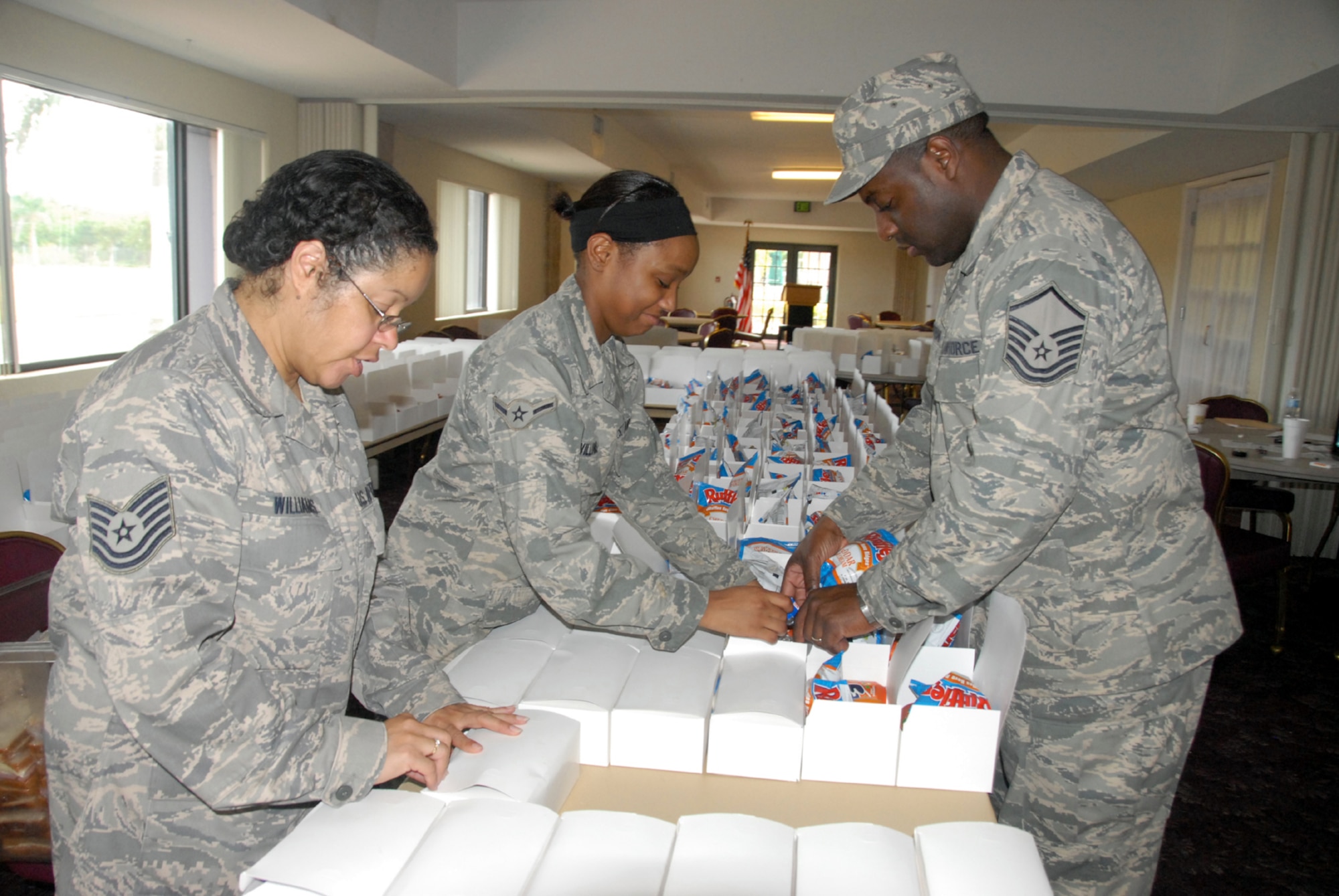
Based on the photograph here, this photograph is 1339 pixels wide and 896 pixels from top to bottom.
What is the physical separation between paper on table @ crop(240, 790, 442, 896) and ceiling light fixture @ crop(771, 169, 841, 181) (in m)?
11.7

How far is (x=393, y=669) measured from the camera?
1.19 metres

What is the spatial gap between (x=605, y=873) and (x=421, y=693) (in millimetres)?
423

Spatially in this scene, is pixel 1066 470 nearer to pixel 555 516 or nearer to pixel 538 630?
pixel 555 516

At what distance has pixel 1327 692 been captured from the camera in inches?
133

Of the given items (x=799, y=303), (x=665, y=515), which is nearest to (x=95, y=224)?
(x=665, y=515)

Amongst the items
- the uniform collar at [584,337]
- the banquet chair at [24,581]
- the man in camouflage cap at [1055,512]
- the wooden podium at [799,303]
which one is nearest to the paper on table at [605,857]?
the man in camouflage cap at [1055,512]

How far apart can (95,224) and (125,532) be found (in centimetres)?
477

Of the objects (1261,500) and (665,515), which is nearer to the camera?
(665,515)

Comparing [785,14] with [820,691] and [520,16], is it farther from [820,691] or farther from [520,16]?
[820,691]

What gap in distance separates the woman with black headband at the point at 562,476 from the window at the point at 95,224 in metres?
3.15

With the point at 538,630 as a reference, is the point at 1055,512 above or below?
above

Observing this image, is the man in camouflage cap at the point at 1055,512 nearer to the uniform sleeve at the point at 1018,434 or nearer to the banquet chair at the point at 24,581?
the uniform sleeve at the point at 1018,434

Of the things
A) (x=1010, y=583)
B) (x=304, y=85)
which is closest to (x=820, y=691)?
(x=1010, y=583)

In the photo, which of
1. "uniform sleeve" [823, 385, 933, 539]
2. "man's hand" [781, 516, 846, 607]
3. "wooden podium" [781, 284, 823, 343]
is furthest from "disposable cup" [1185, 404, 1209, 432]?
"wooden podium" [781, 284, 823, 343]
